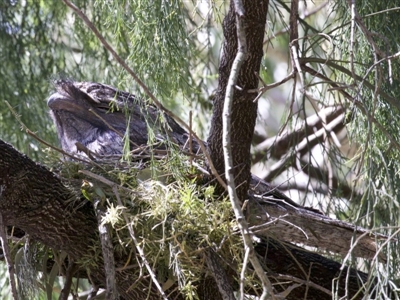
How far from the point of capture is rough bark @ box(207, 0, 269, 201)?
2248 millimetres

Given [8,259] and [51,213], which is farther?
[51,213]

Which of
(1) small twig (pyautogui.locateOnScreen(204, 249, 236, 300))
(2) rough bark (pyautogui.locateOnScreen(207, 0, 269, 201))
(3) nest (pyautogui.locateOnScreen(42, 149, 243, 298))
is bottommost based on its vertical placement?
(1) small twig (pyautogui.locateOnScreen(204, 249, 236, 300))

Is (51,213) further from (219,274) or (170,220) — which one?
(219,274)

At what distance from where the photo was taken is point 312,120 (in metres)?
4.18

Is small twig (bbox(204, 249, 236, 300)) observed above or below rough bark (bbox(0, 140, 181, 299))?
below

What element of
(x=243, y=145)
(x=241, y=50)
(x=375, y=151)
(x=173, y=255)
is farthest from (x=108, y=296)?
(x=375, y=151)

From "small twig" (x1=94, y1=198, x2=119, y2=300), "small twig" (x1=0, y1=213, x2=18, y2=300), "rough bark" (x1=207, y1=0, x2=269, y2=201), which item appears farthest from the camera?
"rough bark" (x1=207, y1=0, x2=269, y2=201)

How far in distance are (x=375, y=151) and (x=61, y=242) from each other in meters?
1.07

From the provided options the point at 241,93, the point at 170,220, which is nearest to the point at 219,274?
the point at 170,220

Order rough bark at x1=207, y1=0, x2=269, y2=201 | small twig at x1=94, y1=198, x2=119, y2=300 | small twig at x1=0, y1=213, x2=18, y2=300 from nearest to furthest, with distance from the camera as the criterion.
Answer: small twig at x1=0, y1=213, x2=18, y2=300
small twig at x1=94, y1=198, x2=119, y2=300
rough bark at x1=207, y1=0, x2=269, y2=201

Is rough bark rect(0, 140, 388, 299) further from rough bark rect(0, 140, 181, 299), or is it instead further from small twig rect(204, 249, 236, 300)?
small twig rect(204, 249, 236, 300)

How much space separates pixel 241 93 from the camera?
2.29m

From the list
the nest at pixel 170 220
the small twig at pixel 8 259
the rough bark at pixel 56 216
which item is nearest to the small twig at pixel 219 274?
the nest at pixel 170 220

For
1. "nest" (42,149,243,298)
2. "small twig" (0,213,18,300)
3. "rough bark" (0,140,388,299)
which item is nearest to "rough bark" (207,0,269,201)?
"nest" (42,149,243,298)
